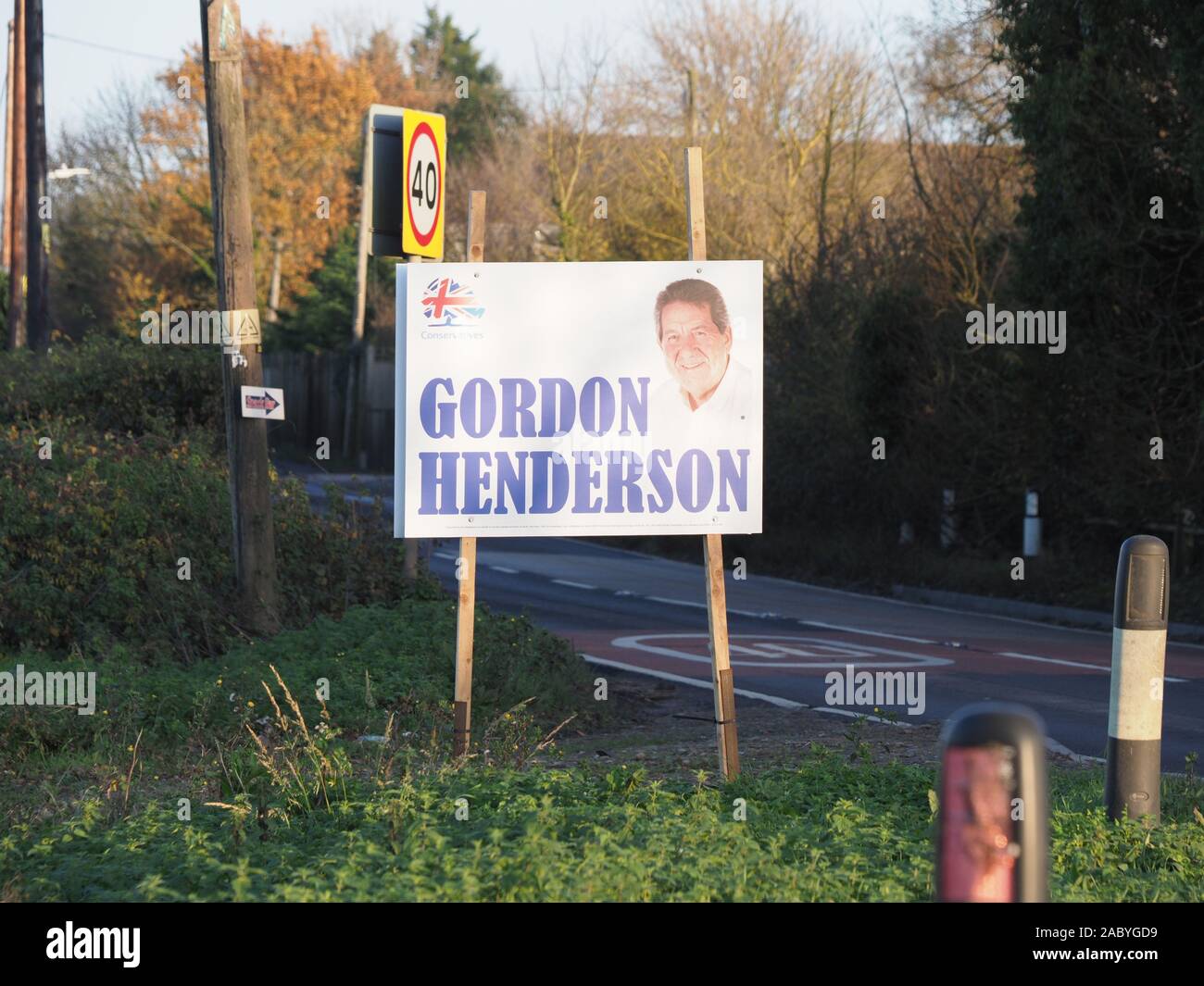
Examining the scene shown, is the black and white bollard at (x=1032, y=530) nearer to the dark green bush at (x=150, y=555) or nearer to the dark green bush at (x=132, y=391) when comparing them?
the dark green bush at (x=150, y=555)

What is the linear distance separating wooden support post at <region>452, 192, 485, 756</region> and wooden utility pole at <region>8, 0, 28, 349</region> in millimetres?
20457

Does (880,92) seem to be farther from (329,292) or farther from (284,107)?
(284,107)

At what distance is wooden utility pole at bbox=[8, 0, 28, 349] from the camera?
28.4 metres

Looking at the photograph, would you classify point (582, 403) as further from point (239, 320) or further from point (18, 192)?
point (18, 192)

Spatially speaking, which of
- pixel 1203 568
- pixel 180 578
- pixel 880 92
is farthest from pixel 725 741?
pixel 880 92

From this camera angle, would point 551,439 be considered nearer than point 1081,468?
Yes

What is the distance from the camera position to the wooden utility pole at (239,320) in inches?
487

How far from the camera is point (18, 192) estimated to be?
32.5 metres

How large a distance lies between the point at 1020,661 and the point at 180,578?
7.31 m

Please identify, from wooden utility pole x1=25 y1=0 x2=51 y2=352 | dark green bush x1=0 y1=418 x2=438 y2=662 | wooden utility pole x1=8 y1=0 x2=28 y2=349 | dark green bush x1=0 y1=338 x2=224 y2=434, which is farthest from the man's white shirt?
wooden utility pole x1=8 y1=0 x2=28 y2=349

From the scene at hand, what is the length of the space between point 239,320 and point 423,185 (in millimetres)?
3053

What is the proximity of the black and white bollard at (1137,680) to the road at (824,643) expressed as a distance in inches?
83.5

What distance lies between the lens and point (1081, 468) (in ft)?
66.0

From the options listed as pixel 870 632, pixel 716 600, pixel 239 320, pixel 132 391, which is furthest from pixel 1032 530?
pixel 716 600
